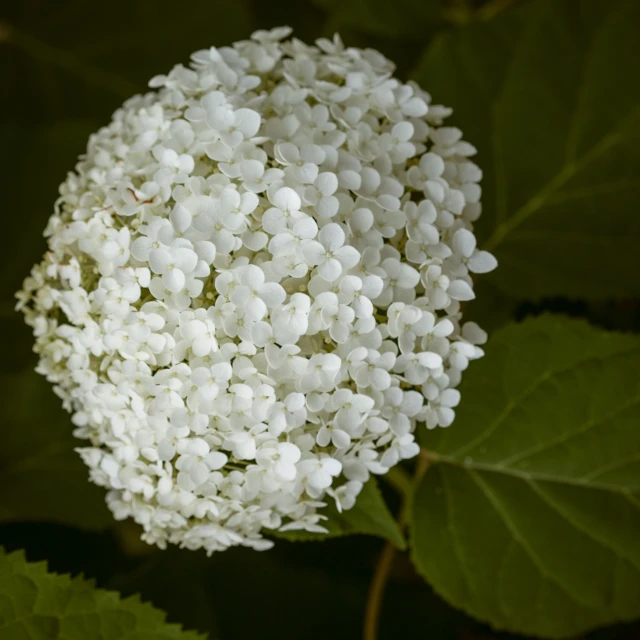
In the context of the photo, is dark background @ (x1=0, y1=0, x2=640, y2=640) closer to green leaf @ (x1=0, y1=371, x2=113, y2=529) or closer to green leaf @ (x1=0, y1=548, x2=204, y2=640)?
green leaf @ (x1=0, y1=371, x2=113, y2=529)

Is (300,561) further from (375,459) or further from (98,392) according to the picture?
(98,392)

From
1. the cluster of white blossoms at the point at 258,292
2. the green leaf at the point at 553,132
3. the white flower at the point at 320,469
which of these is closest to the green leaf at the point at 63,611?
the cluster of white blossoms at the point at 258,292

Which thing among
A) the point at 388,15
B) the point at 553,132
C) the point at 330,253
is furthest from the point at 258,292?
the point at 388,15

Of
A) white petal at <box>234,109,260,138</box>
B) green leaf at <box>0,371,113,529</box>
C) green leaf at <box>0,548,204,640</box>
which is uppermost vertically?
white petal at <box>234,109,260,138</box>

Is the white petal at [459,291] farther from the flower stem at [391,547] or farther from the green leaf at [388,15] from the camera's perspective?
the green leaf at [388,15]

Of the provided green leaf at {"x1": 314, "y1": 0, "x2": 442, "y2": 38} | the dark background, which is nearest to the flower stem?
the dark background

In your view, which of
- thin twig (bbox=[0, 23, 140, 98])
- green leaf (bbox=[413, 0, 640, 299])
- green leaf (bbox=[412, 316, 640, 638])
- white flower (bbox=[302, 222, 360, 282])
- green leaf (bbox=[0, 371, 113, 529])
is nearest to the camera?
white flower (bbox=[302, 222, 360, 282])
